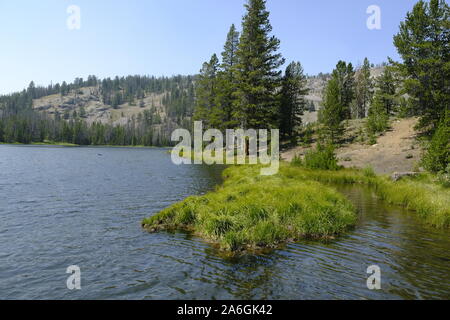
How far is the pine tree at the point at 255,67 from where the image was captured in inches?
1844

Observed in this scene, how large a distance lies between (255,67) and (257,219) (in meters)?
39.6

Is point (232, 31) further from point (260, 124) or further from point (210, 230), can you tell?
point (210, 230)

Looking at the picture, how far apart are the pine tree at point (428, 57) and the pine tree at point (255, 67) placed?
59.9 ft

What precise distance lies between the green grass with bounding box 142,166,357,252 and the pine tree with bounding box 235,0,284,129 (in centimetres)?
3268

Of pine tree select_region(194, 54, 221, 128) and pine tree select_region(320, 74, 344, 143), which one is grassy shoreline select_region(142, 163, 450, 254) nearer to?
pine tree select_region(320, 74, 344, 143)

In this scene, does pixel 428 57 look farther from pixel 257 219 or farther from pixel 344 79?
pixel 257 219

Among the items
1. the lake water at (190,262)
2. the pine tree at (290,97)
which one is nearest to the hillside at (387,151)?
the pine tree at (290,97)

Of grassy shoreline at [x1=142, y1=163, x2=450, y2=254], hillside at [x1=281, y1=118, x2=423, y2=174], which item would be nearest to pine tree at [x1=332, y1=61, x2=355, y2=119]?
hillside at [x1=281, y1=118, x2=423, y2=174]

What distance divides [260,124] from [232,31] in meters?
23.0

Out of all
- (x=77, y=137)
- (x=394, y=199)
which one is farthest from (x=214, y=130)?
(x=77, y=137)

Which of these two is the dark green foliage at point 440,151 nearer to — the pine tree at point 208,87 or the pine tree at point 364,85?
the pine tree at point 208,87

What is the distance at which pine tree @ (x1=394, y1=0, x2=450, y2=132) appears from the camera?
123 ft

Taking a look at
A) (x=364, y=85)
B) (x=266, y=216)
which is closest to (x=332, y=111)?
(x=266, y=216)
